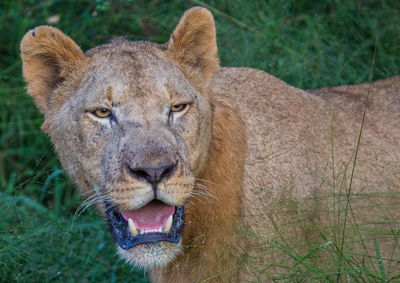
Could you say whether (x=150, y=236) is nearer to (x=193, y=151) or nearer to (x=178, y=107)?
(x=193, y=151)

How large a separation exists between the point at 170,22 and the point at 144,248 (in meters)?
3.59

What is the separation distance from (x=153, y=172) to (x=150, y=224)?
32 cm

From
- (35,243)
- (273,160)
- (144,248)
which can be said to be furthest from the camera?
(35,243)

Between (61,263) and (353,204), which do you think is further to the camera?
(61,263)

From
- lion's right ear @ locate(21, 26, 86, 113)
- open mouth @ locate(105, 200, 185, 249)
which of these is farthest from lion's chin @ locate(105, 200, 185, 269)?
lion's right ear @ locate(21, 26, 86, 113)

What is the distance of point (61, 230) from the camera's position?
470 centimetres

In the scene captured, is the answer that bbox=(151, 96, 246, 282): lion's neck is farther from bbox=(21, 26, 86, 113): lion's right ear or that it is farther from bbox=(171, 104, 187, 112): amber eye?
bbox=(21, 26, 86, 113): lion's right ear

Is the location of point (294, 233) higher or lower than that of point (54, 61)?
lower

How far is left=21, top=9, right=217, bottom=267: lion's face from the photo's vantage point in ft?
9.46

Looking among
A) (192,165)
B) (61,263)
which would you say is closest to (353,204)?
(192,165)

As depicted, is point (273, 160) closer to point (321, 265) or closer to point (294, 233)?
point (294, 233)

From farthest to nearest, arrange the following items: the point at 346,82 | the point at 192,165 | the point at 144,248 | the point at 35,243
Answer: the point at 346,82
the point at 35,243
the point at 192,165
the point at 144,248

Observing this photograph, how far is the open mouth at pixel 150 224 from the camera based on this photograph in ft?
9.62

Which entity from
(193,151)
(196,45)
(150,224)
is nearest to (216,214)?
(193,151)
